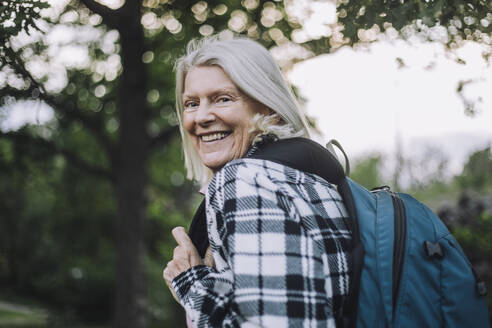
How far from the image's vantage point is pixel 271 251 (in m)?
1.38

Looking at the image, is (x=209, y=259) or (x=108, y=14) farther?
(x=108, y=14)

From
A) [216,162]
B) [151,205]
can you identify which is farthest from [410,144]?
[216,162]

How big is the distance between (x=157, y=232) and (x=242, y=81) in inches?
541

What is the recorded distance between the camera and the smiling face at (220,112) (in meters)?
1.88

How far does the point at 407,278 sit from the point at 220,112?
984 mm

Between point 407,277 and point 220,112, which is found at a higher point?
point 220,112

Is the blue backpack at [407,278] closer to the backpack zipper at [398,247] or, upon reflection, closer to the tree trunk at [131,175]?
the backpack zipper at [398,247]

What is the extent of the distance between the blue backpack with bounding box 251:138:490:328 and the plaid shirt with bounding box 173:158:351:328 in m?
0.07

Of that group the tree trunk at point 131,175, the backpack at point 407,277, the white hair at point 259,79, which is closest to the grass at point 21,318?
the tree trunk at point 131,175

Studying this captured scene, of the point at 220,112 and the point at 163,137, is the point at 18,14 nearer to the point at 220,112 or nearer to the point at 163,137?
the point at 220,112

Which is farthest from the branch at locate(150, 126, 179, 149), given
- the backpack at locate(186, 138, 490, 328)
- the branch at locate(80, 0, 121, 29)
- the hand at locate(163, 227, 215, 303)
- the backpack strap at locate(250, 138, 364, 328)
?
the backpack at locate(186, 138, 490, 328)

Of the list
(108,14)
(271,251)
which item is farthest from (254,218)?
(108,14)

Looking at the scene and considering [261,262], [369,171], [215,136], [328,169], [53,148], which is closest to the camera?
[261,262]

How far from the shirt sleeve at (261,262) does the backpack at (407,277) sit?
5.1 inches
